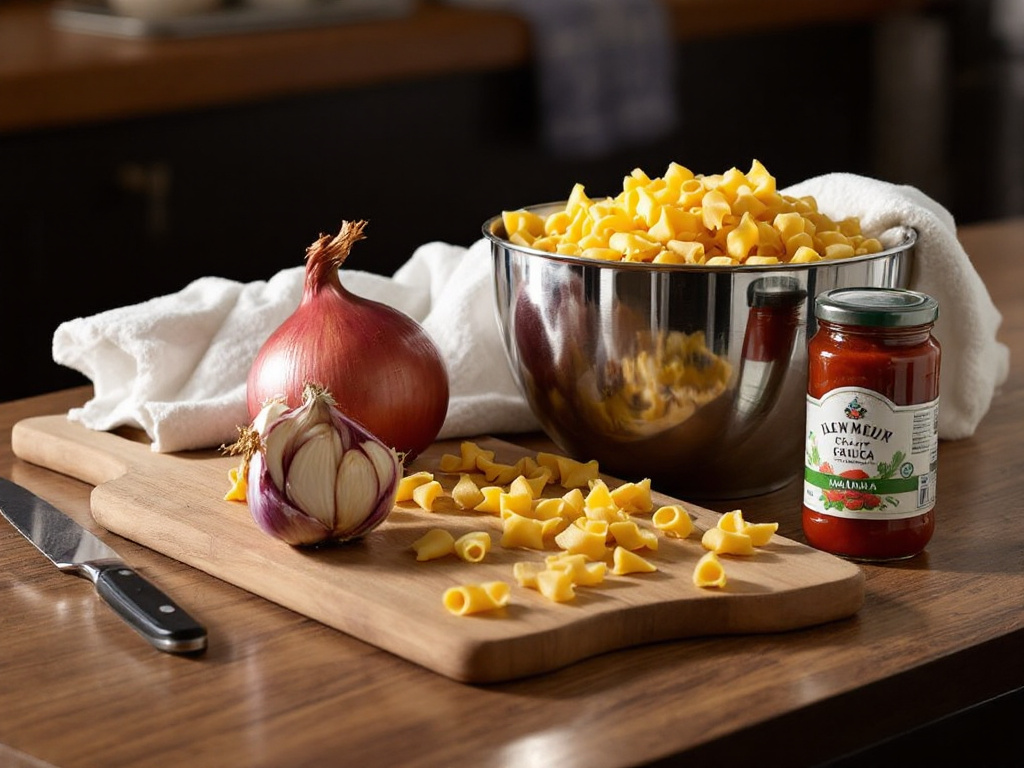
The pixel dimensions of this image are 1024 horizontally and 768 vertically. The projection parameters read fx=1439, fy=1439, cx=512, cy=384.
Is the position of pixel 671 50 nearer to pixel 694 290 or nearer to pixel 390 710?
pixel 694 290

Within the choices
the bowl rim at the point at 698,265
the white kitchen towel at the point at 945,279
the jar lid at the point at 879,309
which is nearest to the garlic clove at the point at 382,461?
the bowl rim at the point at 698,265

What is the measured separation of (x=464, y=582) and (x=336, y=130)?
6.86 feet

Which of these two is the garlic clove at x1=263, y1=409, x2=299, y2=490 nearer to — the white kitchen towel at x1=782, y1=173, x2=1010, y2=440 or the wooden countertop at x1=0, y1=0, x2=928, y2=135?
the white kitchen towel at x1=782, y1=173, x2=1010, y2=440

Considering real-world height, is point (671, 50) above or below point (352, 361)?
above

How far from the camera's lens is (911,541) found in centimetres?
108

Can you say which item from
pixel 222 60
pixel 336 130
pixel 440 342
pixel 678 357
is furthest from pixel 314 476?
pixel 336 130

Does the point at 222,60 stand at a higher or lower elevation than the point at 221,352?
higher

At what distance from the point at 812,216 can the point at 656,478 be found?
262 mm

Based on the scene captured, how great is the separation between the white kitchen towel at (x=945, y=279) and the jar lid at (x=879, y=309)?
0.24m

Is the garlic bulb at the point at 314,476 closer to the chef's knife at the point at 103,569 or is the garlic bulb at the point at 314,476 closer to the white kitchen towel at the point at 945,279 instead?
the chef's knife at the point at 103,569

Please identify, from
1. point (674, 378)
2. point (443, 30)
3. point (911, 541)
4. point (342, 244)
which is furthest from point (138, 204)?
point (911, 541)

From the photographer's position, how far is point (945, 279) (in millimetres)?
1318

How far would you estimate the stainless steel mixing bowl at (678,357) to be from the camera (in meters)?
1.15

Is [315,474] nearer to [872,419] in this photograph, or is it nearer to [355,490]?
[355,490]
